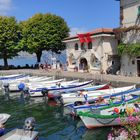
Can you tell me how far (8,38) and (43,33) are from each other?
23.8 feet

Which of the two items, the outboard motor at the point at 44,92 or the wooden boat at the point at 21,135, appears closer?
the wooden boat at the point at 21,135

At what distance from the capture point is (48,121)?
2612cm

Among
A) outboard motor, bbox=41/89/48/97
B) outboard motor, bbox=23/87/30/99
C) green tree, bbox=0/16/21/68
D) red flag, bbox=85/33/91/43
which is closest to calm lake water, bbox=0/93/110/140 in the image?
outboard motor, bbox=41/89/48/97

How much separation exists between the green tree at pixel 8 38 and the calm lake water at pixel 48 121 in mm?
28369

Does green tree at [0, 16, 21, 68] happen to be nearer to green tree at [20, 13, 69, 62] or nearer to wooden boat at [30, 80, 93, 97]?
green tree at [20, 13, 69, 62]

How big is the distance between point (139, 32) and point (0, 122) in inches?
1038

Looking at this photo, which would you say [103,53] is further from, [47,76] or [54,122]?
[54,122]

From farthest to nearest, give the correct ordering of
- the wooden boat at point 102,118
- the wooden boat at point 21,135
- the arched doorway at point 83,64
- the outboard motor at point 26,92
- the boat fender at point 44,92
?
1. the arched doorway at point 83,64
2. the outboard motor at point 26,92
3. the boat fender at point 44,92
4. the wooden boat at point 102,118
5. the wooden boat at point 21,135

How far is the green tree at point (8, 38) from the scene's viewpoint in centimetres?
6475

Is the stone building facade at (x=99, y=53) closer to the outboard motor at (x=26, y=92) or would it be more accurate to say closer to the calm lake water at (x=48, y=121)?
the outboard motor at (x=26, y=92)

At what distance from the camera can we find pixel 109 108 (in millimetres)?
23078

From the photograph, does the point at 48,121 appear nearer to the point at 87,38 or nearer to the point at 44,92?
the point at 44,92

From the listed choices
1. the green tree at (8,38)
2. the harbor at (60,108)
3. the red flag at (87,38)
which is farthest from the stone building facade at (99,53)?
the green tree at (8,38)

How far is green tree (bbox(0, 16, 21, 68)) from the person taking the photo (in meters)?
64.8
